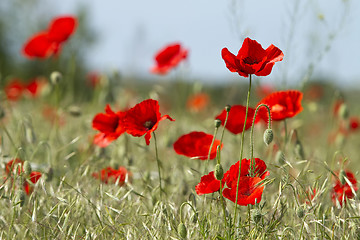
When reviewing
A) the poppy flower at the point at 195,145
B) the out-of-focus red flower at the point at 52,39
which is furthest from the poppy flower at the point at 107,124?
the out-of-focus red flower at the point at 52,39

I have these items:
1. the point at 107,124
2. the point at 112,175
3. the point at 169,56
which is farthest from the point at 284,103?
the point at 169,56

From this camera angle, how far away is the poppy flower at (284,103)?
1.87 meters

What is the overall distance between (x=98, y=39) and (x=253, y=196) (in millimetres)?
18485

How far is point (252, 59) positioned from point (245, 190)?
0.40 metres

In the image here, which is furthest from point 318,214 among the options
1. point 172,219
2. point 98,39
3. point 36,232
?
point 98,39

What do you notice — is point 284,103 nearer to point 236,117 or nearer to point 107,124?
point 236,117

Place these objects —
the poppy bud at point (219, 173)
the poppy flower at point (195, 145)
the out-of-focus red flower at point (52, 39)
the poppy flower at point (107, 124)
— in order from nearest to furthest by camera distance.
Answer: the poppy bud at point (219, 173) < the poppy flower at point (195, 145) < the poppy flower at point (107, 124) < the out-of-focus red flower at point (52, 39)

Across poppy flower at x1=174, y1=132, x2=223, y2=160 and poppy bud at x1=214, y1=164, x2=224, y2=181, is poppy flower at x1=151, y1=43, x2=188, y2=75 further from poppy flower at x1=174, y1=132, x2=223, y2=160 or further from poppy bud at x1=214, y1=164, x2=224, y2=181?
poppy bud at x1=214, y1=164, x2=224, y2=181

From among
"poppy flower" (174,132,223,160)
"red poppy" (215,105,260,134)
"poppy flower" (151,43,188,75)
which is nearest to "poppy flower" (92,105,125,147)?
"poppy flower" (174,132,223,160)

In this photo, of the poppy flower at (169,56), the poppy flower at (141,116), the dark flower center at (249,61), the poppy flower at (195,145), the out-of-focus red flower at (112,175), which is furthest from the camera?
the poppy flower at (169,56)

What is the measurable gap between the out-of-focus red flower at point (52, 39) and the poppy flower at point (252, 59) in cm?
185

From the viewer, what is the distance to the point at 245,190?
153cm

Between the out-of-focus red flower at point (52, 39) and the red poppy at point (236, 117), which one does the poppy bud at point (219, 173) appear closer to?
the red poppy at point (236, 117)

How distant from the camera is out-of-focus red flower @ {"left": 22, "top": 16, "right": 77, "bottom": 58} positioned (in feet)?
10.3
